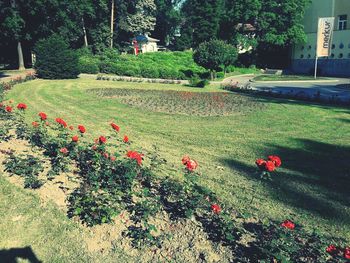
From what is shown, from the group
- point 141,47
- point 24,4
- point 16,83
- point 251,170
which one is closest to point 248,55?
point 141,47

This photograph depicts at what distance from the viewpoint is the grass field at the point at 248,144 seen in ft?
19.3

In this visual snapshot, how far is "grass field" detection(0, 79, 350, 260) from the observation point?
5887 mm

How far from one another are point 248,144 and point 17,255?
719cm

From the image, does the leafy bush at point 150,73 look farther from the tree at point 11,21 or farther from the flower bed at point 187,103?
the tree at point 11,21

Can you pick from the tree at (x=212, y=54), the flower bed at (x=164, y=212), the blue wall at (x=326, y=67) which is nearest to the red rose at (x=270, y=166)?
the flower bed at (x=164, y=212)

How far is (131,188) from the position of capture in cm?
599

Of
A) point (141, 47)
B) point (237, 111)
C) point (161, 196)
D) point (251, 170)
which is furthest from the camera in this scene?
point (141, 47)

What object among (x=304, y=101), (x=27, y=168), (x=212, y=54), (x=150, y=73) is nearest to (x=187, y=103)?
(x=304, y=101)

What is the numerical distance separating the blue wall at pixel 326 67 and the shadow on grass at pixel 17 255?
4595cm

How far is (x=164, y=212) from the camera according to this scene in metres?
5.31

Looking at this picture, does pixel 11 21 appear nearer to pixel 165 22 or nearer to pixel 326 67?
pixel 326 67

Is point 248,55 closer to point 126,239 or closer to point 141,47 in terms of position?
point 141,47

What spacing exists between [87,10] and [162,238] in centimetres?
4557

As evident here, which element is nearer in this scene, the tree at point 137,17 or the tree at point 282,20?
the tree at point 282,20
